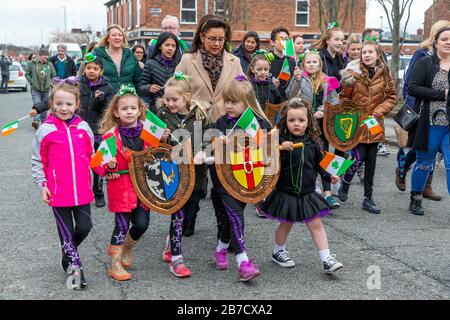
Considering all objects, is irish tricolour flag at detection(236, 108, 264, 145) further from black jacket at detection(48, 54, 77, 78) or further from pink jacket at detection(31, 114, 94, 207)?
black jacket at detection(48, 54, 77, 78)

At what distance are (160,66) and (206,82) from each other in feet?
6.04

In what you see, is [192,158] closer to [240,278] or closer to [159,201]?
[159,201]

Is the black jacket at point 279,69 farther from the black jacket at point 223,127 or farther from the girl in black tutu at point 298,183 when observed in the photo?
the black jacket at point 223,127

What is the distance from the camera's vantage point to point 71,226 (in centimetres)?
446

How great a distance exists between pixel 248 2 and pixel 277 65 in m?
31.3

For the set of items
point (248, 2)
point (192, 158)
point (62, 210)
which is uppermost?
point (248, 2)

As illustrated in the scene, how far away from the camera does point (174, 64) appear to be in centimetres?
711

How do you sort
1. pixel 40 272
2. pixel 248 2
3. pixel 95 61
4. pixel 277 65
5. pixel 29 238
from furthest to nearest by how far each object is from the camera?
pixel 248 2 → pixel 277 65 → pixel 95 61 → pixel 29 238 → pixel 40 272

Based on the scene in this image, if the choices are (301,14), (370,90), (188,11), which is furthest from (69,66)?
(301,14)

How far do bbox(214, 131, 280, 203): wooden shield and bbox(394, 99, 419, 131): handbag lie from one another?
2664 mm

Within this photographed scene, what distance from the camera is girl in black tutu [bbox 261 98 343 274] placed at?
15.4 ft

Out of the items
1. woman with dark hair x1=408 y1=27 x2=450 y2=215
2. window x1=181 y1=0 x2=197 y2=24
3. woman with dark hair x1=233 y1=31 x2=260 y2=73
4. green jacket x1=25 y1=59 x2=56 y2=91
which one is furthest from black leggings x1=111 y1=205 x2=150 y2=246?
window x1=181 y1=0 x2=197 y2=24

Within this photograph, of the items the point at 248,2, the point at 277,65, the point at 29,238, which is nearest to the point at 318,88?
the point at 277,65

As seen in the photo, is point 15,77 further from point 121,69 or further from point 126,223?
point 126,223
